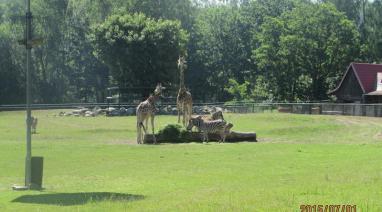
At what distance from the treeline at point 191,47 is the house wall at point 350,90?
8.17 meters

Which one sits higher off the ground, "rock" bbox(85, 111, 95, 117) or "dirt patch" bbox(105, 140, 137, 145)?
"rock" bbox(85, 111, 95, 117)

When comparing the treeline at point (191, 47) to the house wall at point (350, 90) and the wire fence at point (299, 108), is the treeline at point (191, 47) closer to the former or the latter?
the wire fence at point (299, 108)

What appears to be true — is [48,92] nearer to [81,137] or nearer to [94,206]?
[81,137]

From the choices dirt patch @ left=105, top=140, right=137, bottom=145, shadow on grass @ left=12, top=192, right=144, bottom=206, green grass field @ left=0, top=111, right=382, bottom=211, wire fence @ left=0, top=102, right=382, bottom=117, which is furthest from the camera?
wire fence @ left=0, top=102, right=382, bottom=117

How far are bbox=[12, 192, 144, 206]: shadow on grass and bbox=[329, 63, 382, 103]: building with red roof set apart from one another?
52713 millimetres

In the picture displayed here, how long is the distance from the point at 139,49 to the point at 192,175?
53.8 metres

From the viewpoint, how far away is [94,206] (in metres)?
11.1

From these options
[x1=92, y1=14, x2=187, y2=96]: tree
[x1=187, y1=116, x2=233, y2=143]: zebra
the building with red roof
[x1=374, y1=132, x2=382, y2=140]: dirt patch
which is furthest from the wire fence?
[x1=187, y1=116, x2=233, y2=143]: zebra

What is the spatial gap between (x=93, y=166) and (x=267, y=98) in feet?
202

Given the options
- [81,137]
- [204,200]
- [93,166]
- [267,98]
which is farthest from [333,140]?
[267,98]

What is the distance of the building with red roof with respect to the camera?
209ft

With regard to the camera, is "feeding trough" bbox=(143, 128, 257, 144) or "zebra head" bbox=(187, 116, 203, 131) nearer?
"zebra head" bbox=(187, 116, 203, 131)

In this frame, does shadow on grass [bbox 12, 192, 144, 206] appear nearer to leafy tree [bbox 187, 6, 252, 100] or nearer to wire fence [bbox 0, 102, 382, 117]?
wire fence [bbox 0, 102, 382, 117]

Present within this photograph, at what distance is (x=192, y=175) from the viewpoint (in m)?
17.2
